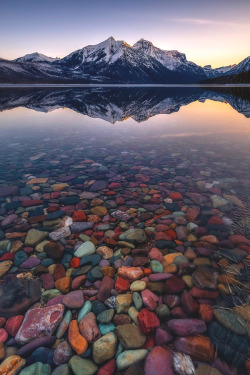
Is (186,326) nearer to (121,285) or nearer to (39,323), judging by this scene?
(121,285)

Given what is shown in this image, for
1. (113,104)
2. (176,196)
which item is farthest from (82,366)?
(113,104)

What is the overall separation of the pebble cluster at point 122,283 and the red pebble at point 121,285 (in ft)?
0.06

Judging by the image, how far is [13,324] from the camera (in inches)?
131

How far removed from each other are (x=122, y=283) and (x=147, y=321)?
2.74 feet

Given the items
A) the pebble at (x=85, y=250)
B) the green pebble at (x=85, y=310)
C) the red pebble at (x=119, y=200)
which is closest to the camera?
the green pebble at (x=85, y=310)

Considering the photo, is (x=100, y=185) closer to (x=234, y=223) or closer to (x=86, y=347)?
(x=234, y=223)

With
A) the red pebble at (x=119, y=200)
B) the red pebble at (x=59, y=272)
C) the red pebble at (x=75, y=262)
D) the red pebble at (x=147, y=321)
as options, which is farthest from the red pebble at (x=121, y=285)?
the red pebble at (x=119, y=200)

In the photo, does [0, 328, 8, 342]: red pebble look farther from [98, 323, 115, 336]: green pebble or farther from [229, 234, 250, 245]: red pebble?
[229, 234, 250, 245]: red pebble

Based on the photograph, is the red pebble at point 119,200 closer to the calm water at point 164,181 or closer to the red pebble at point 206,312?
the calm water at point 164,181

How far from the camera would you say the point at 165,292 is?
387cm

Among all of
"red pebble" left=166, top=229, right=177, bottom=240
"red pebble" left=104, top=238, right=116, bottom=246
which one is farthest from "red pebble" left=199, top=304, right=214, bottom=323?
"red pebble" left=104, top=238, right=116, bottom=246

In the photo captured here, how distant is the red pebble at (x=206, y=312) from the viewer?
3410 mm

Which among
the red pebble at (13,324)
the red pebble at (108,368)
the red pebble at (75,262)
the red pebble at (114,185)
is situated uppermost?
the red pebble at (108,368)

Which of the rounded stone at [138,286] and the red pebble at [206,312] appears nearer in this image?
the red pebble at [206,312]
